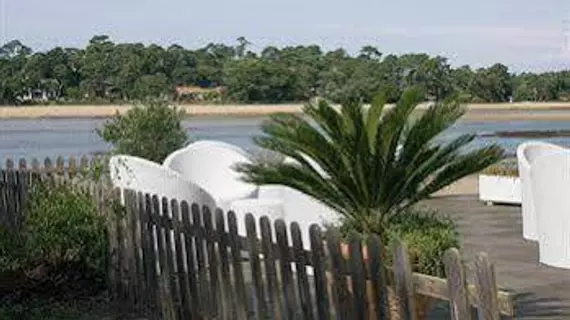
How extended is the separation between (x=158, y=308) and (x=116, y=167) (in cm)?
301

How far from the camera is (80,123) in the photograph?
3659 inches

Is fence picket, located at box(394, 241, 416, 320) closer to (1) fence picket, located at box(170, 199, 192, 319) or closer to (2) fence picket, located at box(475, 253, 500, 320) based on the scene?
(2) fence picket, located at box(475, 253, 500, 320)

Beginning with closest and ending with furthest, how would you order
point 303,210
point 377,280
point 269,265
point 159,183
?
point 377,280
point 269,265
point 303,210
point 159,183

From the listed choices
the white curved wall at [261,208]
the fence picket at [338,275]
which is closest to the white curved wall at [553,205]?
the white curved wall at [261,208]

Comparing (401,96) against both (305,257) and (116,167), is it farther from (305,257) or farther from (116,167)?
(116,167)

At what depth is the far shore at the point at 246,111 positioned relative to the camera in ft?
279

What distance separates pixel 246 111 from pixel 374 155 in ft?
280

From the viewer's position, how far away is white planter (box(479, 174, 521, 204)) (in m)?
15.8

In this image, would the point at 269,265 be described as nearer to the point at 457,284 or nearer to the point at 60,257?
the point at 457,284

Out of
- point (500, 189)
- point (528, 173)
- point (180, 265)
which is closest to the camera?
point (180, 265)

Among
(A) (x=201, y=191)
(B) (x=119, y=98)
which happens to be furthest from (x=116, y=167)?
(B) (x=119, y=98)

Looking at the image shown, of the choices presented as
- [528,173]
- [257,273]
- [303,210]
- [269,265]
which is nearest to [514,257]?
[528,173]

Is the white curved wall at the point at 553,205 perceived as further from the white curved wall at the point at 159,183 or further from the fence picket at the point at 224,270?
the fence picket at the point at 224,270

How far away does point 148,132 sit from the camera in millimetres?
16938
